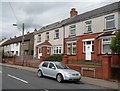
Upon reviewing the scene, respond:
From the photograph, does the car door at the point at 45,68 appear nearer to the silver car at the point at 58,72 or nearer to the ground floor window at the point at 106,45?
the silver car at the point at 58,72

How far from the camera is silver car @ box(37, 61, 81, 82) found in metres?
17.5

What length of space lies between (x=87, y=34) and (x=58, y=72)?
1504 cm

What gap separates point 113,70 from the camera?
2016cm

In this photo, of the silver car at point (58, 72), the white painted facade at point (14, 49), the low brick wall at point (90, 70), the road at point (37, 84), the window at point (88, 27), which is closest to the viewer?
the road at point (37, 84)

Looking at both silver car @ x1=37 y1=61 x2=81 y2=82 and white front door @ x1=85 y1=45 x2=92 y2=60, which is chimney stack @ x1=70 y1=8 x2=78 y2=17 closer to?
white front door @ x1=85 y1=45 x2=92 y2=60

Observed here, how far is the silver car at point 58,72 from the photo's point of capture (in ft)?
57.3

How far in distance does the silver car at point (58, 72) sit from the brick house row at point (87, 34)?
31.5ft

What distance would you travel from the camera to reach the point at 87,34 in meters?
32.2

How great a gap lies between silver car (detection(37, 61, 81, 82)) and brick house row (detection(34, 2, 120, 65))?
961cm

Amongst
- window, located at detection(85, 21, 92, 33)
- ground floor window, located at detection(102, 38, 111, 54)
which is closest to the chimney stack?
window, located at detection(85, 21, 92, 33)

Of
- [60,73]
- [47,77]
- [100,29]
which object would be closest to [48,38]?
[100,29]

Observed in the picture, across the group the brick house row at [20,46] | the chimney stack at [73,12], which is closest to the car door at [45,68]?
the chimney stack at [73,12]

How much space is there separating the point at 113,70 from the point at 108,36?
306 inches

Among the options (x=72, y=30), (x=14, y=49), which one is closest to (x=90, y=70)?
(x=72, y=30)
